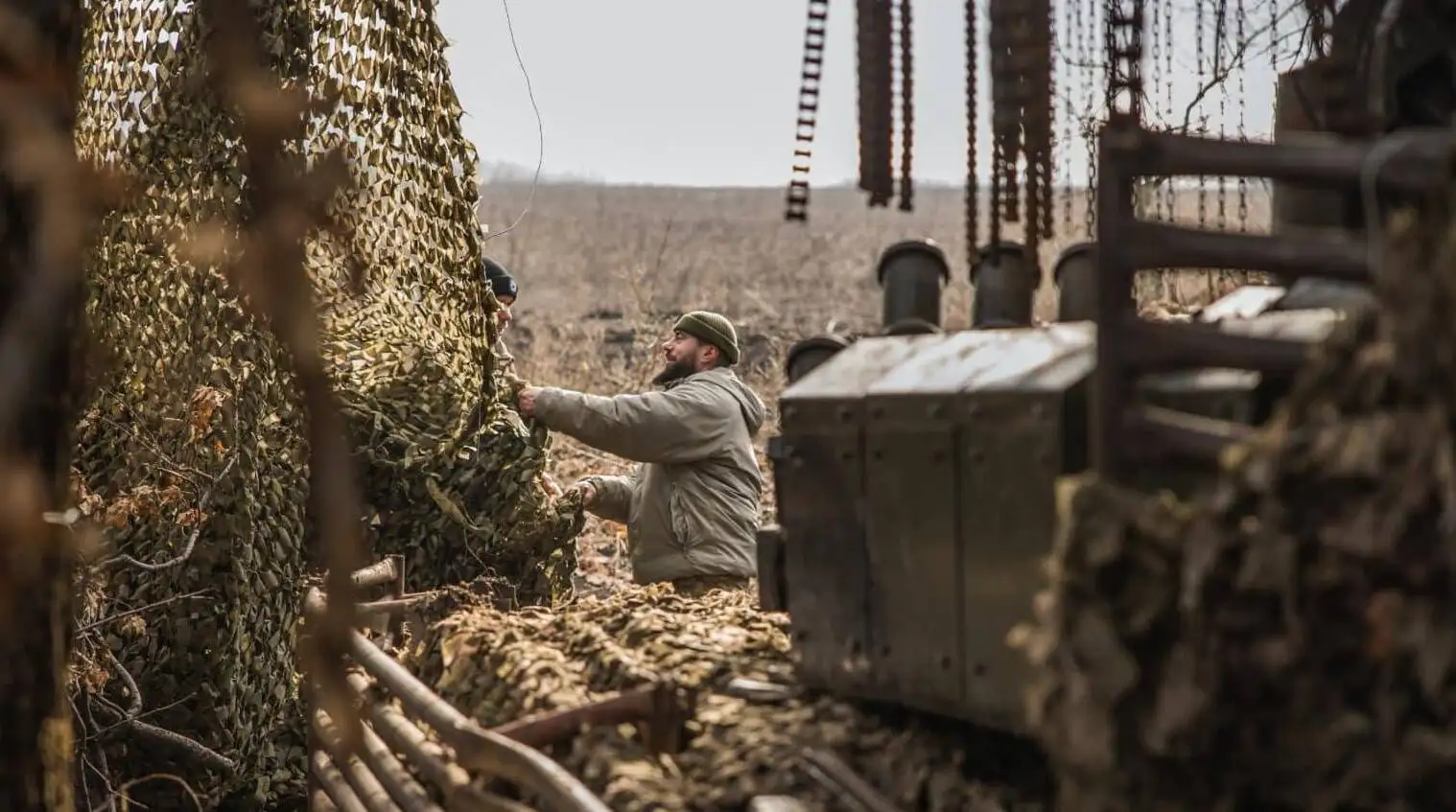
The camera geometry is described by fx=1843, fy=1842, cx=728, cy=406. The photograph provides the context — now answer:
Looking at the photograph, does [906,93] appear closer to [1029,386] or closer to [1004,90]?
[1004,90]

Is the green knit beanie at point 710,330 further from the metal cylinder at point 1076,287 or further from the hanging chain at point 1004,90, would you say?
the metal cylinder at point 1076,287

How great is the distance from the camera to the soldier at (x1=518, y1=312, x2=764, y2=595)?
918 cm

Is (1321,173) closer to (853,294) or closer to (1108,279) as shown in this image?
(1108,279)

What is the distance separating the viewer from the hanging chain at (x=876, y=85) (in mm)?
6965

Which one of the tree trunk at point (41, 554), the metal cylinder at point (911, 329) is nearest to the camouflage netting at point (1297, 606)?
the tree trunk at point (41, 554)

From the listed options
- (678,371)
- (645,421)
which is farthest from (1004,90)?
Result: (678,371)

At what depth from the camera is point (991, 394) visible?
4391mm

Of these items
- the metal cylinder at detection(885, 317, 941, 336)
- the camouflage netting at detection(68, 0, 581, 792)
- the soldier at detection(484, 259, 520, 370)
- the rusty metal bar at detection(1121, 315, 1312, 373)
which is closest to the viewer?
the rusty metal bar at detection(1121, 315, 1312, 373)

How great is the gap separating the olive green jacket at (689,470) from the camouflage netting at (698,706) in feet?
5.84

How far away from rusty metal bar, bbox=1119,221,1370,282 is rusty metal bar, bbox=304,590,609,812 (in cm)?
169

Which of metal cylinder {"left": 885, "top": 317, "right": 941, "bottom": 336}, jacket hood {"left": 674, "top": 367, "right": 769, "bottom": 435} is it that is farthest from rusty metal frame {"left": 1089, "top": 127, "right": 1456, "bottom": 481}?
jacket hood {"left": 674, "top": 367, "right": 769, "bottom": 435}

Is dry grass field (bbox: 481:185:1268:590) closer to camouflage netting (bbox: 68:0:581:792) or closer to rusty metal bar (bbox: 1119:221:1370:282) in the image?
rusty metal bar (bbox: 1119:221:1370:282)

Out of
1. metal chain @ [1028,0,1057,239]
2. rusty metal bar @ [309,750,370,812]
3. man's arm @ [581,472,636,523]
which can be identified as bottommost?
rusty metal bar @ [309,750,370,812]

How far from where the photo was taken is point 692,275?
152 ft
